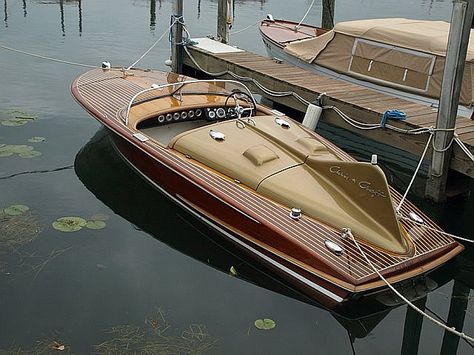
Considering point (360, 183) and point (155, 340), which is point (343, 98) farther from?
point (155, 340)

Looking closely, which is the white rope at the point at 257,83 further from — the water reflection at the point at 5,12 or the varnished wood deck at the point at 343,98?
the water reflection at the point at 5,12

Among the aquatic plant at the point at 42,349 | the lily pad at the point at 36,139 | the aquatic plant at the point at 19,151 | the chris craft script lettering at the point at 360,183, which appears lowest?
the aquatic plant at the point at 42,349

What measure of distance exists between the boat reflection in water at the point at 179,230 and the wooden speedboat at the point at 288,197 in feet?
0.61

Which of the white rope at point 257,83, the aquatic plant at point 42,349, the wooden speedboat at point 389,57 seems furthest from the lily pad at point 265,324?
the wooden speedboat at point 389,57

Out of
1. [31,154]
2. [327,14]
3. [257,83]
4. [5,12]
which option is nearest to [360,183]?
[257,83]

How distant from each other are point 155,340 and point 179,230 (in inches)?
78.6

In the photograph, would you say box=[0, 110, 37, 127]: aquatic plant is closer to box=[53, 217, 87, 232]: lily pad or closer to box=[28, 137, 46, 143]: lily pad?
box=[28, 137, 46, 143]: lily pad

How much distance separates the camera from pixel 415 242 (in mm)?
5742

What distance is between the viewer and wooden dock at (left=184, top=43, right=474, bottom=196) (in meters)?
7.67

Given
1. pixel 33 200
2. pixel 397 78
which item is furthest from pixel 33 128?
pixel 397 78

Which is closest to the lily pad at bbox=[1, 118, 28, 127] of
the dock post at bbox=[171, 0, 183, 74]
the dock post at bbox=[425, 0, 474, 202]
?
the dock post at bbox=[171, 0, 183, 74]

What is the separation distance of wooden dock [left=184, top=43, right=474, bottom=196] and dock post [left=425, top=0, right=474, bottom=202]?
19 centimetres

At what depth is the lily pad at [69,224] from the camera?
21.5 ft

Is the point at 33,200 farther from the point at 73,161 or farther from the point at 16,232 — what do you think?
the point at 73,161
